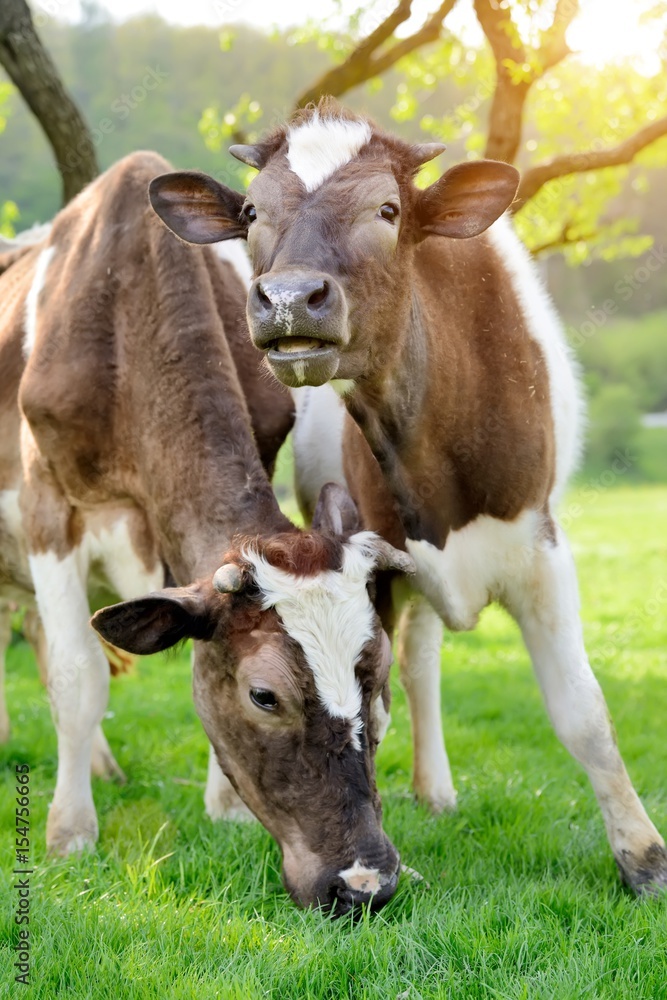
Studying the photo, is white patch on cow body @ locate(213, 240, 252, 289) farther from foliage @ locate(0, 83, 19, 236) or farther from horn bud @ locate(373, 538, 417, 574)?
foliage @ locate(0, 83, 19, 236)

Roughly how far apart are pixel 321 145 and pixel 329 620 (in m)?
1.84

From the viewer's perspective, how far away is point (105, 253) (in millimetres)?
5746

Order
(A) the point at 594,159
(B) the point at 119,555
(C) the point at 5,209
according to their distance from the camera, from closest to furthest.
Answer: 1. (B) the point at 119,555
2. (A) the point at 594,159
3. (C) the point at 5,209

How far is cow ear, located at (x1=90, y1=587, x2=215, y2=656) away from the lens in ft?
14.4

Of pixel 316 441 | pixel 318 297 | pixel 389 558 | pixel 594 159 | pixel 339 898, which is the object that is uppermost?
pixel 594 159

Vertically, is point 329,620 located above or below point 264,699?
above

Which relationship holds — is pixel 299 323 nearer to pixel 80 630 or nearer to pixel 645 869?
pixel 80 630

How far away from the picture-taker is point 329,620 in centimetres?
423

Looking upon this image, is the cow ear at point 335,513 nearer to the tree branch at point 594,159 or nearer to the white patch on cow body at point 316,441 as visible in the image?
the white patch on cow body at point 316,441

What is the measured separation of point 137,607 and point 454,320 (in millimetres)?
1877

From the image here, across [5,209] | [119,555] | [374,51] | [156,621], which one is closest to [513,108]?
[374,51]

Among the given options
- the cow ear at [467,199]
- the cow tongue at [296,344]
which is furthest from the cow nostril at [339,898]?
the cow ear at [467,199]

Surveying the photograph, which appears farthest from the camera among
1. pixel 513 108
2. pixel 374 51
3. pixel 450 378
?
pixel 374 51

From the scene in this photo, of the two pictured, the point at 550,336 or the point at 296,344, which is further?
the point at 550,336
